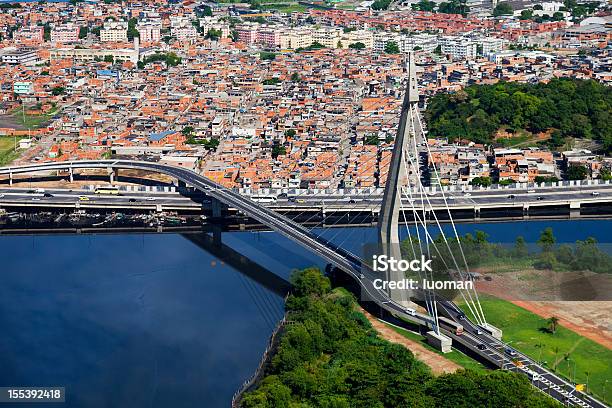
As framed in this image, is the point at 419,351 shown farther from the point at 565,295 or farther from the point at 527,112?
the point at 527,112

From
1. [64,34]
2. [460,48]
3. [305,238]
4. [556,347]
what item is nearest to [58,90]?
[64,34]

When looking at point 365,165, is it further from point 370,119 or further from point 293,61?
point 293,61

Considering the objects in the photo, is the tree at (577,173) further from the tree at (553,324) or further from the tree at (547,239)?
the tree at (553,324)

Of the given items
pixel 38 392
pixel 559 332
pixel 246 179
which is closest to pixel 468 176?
pixel 246 179

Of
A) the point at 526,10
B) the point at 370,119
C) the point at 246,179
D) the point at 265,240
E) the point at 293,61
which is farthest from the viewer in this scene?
the point at 526,10

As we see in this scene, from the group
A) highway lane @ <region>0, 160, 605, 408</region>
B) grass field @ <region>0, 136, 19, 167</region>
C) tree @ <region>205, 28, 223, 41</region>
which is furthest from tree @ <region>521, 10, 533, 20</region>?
highway lane @ <region>0, 160, 605, 408</region>

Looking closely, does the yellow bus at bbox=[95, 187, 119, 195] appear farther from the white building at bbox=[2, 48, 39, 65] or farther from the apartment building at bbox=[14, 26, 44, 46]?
the apartment building at bbox=[14, 26, 44, 46]
